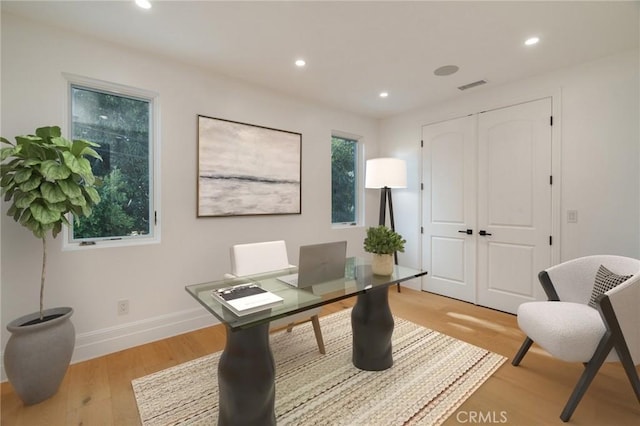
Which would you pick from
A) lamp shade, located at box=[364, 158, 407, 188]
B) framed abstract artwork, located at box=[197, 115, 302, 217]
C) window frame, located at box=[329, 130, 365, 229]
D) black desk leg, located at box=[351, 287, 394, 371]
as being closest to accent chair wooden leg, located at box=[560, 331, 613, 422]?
black desk leg, located at box=[351, 287, 394, 371]

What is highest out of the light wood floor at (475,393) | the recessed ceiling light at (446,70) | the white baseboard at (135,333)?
the recessed ceiling light at (446,70)

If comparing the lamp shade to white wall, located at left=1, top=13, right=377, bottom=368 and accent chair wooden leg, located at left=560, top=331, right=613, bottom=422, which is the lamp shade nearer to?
white wall, located at left=1, top=13, right=377, bottom=368

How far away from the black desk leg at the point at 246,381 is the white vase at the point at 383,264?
956mm

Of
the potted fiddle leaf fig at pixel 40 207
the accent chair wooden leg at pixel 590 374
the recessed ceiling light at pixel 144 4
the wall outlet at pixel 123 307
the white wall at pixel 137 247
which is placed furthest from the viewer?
the wall outlet at pixel 123 307

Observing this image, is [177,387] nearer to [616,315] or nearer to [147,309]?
[147,309]

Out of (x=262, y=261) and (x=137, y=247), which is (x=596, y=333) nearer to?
(x=262, y=261)

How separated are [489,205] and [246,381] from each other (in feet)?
10.3

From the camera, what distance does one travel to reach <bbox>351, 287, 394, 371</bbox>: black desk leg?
2.04 m

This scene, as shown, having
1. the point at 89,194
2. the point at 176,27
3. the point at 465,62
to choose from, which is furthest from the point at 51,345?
the point at 465,62

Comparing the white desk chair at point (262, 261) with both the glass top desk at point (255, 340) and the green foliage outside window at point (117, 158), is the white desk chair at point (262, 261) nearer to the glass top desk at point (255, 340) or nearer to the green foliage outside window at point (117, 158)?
the glass top desk at point (255, 340)

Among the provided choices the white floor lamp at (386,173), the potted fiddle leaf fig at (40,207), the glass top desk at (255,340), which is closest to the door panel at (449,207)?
the white floor lamp at (386,173)

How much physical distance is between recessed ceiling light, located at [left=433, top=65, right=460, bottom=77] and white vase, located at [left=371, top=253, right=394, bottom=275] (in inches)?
78.1

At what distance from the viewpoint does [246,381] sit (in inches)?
54.8

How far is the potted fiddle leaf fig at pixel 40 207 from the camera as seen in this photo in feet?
5.60
